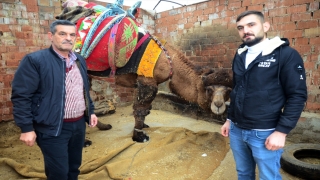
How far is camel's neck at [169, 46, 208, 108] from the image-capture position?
3.33 metres

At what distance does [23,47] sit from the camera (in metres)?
4.38

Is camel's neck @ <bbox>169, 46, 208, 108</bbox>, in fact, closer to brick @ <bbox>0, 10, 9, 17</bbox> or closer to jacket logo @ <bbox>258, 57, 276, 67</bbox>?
jacket logo @ <bbox>258, 57, 276, 67</bbox>

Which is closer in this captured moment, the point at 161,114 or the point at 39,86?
the point at 39,86

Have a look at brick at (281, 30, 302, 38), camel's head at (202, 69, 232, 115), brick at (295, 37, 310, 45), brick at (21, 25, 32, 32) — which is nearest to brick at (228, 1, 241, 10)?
brick at (281, 30, 302, 38)

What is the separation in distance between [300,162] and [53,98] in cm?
285

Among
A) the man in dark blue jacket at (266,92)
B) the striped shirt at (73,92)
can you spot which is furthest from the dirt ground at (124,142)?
the man in dark blue jacket at (266,92)

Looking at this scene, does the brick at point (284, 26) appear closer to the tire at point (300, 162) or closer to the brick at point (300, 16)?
the brick at point (300, 16)

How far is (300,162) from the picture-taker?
104 inches

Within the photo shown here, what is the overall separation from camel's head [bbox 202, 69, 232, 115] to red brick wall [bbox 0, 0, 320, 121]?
1141 millimetres

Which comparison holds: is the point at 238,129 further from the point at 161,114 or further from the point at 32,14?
the point at 32,14

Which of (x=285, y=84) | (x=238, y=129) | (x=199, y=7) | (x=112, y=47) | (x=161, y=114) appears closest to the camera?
(x=285, y=84)

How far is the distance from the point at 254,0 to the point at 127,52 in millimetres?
2546

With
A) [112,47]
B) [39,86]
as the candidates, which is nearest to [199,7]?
[112,47]

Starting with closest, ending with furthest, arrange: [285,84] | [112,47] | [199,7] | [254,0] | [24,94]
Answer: [285,84] < [24,94] < [112,47] < [254,0] < [199,7]
